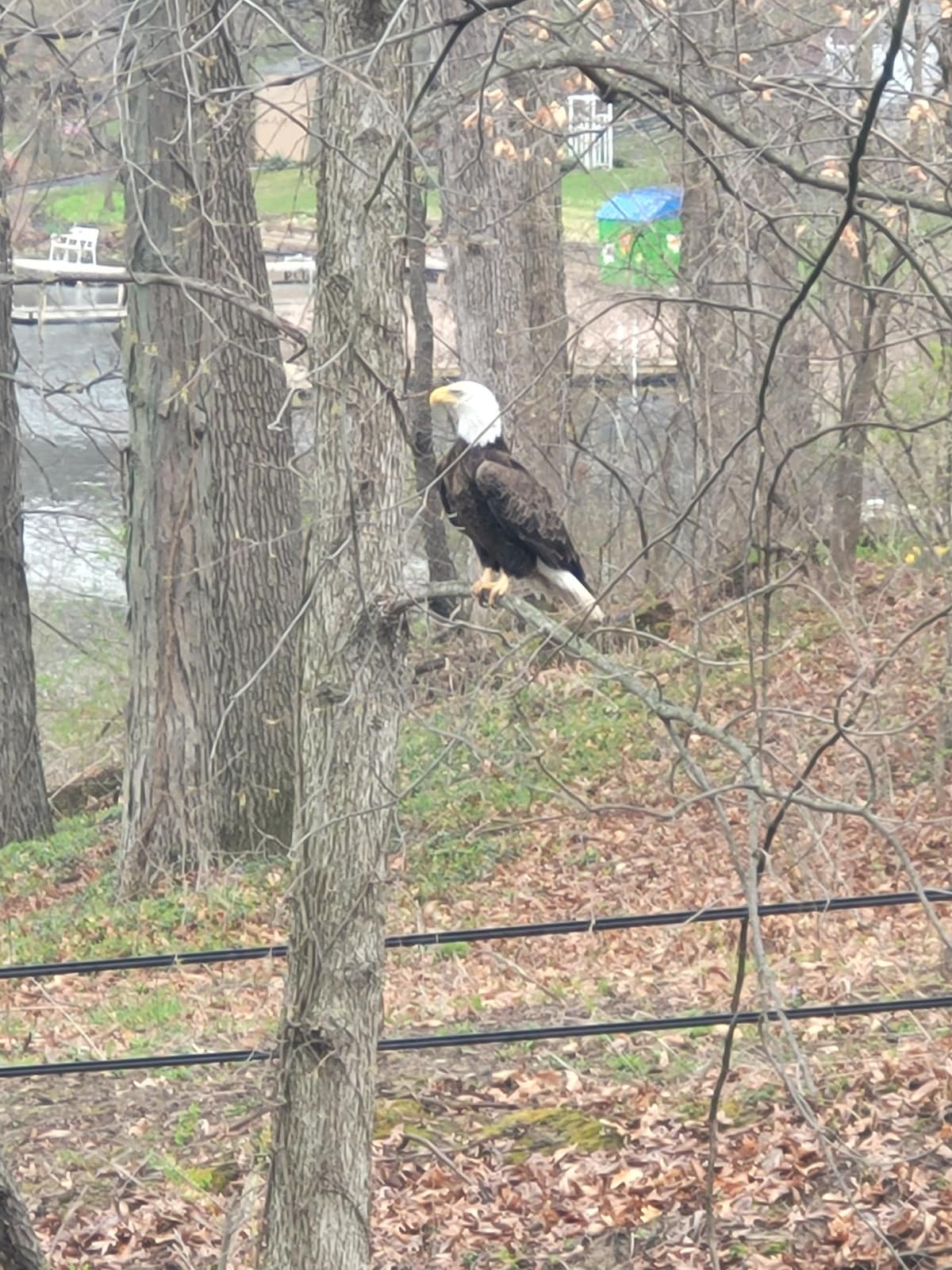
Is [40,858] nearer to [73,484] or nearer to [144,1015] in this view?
[144,1015]

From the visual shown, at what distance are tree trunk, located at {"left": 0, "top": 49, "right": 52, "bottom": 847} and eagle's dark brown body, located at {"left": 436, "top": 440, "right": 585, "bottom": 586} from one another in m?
5.82

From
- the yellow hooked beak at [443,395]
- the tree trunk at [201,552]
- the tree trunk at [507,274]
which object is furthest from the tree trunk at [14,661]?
the yellow hooked beak at [443,395]

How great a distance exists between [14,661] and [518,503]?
6908mm

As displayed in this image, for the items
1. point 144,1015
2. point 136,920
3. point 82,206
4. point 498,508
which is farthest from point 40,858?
point 498,508

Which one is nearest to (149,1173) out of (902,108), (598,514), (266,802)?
(266,802)

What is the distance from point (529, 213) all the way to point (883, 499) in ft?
11.3

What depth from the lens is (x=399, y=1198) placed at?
5.88 metres

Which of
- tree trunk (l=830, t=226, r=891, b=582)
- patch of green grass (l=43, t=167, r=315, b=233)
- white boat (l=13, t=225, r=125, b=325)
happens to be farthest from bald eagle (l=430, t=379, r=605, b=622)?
patch of green grass (l=43, t=167, r=315, b=233)

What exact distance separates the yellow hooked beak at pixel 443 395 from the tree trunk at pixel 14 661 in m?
6.22

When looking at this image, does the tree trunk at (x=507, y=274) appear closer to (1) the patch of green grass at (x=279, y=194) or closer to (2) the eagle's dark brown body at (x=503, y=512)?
(1) the patch of green grass at (x=279, y=194)

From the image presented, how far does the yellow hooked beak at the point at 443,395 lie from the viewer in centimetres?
664

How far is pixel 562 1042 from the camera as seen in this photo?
6.74 m

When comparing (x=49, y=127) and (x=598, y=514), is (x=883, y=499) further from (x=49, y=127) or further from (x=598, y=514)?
(x=49, y=127)

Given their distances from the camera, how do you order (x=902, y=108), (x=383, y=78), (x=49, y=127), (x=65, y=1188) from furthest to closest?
(x=902, y=108), (x=49, y=127), (x=65, y=1188), (x=383, y=78)
